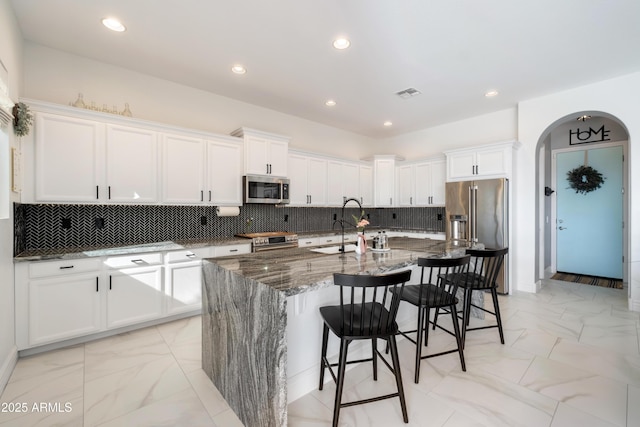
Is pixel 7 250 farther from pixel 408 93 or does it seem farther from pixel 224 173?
pixel 408 93

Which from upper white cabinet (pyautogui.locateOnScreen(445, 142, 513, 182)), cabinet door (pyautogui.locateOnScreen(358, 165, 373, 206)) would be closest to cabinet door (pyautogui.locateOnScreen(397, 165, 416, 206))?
cabinet door (pyautogui.locateOnScreen(358, 165, 373, 206))

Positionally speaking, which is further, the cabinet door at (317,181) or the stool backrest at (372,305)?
the cabinet door at (317,181)

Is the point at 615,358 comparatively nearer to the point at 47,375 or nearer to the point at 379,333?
the point at 379,333

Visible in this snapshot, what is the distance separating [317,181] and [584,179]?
15.8 feet

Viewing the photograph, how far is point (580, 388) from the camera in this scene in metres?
2.05

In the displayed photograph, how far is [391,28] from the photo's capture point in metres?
2.61

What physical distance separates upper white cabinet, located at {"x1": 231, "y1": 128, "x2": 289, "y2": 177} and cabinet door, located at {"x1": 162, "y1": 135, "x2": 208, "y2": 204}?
61 cm

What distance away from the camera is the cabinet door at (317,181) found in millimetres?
5004

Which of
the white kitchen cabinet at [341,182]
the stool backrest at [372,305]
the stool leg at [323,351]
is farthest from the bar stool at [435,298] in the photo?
the white kitchen cabinet at [341,182]

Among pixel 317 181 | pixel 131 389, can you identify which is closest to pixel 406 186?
pixel 317 181

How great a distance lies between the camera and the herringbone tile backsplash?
289 centimetres

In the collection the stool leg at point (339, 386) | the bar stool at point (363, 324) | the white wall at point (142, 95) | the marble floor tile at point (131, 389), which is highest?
the white wall at point (142, 95)

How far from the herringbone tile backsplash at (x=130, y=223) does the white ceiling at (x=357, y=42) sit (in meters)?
1.68

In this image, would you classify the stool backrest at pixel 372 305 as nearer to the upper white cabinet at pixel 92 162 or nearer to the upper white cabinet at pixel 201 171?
the upper white cabinet at pixel 201 171
